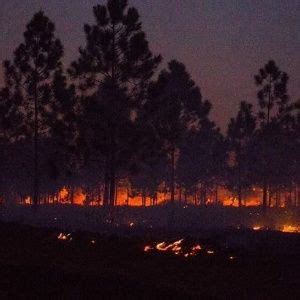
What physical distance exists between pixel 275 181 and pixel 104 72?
3904 centimetres

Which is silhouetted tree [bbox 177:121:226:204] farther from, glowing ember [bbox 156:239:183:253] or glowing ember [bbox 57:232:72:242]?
glowing ember [bbox 156:239:183:253]

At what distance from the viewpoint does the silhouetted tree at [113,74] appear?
Result: 36156 millimetres

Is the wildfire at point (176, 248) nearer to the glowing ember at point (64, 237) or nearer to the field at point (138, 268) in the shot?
the field at point (138, 268)

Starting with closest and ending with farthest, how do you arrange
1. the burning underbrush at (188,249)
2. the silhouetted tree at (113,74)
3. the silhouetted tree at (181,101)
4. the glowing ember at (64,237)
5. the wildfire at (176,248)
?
the burning underbrush at (188,249)
the wildfire at (176,248)
the glowing ember at (64,237)
the silhouetted tree at (113,74)
the silhouetted tree at (181,101)

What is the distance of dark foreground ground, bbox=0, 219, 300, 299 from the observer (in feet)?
38.6

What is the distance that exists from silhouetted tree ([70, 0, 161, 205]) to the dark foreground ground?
1540 cm

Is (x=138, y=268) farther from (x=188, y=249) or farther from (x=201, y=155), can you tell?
(x=201, y=155)

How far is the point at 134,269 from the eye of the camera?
15.1 meters

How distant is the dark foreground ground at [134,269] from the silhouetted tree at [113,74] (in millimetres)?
15400

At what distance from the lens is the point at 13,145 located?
55469mm

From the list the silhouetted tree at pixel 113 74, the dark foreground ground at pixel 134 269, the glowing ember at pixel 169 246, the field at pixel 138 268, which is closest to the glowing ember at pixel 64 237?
the field at pixel 138 268

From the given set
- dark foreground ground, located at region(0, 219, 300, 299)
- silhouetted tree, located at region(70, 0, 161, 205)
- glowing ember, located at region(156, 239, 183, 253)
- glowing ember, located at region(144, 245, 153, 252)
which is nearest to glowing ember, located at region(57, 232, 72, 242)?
dark foreground ground, located at region(0, 219, 300, 299)

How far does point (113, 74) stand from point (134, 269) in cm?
2330

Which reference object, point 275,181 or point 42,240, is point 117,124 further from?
point 275,181
